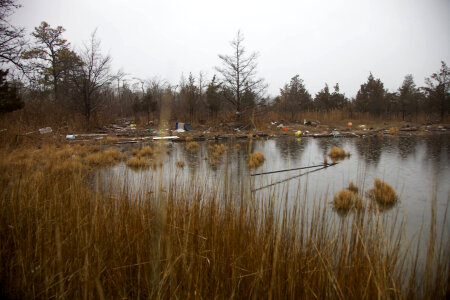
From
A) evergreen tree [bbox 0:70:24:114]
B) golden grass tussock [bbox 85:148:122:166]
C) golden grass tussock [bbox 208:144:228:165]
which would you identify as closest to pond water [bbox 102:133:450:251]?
golden grass tussock [bbox 208:144:228:165]

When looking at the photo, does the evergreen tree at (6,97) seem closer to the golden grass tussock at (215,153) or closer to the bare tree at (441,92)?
the golden grass tussock at (215,153)

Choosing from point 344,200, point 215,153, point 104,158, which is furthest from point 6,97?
point 344,200

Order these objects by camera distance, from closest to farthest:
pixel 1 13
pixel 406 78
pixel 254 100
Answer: pixel 1 13 → pixel 254 100 → pixel 406 78

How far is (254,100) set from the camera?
19000 millimetres

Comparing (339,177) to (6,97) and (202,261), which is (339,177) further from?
(6,97)

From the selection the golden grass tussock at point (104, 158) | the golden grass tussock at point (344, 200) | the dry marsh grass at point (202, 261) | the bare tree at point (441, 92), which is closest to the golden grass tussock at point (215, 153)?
the golden grass tussock at point (344, 200)

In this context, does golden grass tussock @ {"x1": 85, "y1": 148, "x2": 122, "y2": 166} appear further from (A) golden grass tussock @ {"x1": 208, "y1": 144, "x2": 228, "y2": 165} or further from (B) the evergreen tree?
(B) the evergreen tree

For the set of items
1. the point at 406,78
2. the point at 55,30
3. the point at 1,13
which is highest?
the point at 55,30

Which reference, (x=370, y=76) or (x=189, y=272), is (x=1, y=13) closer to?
Result: (x=189, y=272)

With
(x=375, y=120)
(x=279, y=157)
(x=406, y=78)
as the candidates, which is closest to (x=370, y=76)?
(x=406, y=78)

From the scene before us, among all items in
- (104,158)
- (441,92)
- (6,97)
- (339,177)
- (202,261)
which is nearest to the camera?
(202,261)

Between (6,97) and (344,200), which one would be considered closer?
(344,200)

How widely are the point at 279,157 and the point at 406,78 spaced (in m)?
28.3

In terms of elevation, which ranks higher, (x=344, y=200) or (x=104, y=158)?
(x=104, y=158)
